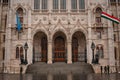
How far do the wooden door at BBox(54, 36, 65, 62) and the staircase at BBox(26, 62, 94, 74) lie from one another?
4371 mm

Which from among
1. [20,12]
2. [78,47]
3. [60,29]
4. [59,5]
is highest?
[59,5]

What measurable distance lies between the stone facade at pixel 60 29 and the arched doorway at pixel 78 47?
91cm

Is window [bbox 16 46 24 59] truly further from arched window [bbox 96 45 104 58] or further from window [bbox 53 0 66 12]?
arched window [bbox 96 45 104 58]

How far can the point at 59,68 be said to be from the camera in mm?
41719

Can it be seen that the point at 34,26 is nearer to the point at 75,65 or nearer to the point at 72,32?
the point at 72,32

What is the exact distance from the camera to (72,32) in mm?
46688

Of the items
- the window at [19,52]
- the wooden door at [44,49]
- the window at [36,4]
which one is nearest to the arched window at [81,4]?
the window at [36,4]

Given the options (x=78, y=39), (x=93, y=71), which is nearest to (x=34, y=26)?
(x=78, y=39)

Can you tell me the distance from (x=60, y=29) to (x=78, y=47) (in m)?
5.99

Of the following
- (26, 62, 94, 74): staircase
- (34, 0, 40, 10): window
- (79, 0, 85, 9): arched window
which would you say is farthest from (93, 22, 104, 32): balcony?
(34, 0, 40, 10): window

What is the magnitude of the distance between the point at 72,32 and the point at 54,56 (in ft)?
21.5

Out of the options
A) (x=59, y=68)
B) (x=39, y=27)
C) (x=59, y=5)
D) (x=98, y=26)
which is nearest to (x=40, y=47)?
(x=39, y=27)

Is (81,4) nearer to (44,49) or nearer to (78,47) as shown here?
(78,47)

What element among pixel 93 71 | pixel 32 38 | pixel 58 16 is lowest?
pixel 93 71
